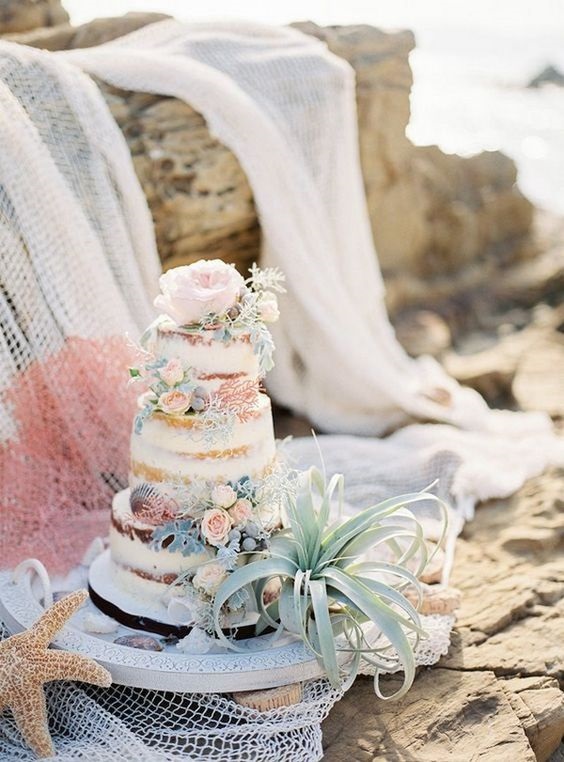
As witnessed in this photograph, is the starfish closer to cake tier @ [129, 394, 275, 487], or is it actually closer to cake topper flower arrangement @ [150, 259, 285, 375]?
cake tier @ [129, 394, 275, 487]

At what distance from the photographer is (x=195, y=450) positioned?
2.32 metres

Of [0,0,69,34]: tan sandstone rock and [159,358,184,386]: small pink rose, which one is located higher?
[0,0,69,34]: tan sandstone rock

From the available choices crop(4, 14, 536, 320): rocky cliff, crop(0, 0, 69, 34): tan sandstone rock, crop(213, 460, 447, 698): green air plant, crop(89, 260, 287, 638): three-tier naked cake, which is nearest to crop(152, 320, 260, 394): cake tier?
crop(89, 260, 287, 638): three-tier naked cake

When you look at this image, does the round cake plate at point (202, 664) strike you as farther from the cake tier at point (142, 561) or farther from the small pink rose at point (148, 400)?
the small pink rose at point (148, 400)

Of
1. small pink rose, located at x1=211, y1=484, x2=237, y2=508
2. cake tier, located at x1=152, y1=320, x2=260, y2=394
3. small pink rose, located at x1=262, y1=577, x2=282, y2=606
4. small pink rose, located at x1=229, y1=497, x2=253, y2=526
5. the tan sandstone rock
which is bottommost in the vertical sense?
small pink rose, located at x1=262, y1=577, x2=282, y2=606

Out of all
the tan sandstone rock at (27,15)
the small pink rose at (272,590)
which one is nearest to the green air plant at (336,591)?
the small pink rose at (272,590)

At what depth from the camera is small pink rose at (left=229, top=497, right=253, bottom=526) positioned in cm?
230

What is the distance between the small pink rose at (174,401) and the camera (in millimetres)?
2260

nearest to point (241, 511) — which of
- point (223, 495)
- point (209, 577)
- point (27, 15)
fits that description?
point (223, 495)

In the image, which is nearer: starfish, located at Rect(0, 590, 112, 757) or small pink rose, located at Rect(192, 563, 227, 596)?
starfish, located at Rect(0, 590, 112, 757)

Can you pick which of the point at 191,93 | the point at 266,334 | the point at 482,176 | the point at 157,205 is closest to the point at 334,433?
the point at 157,205

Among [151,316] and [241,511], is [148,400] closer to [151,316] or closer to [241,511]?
[241,511]

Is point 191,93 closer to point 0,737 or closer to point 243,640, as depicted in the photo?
point 243,640

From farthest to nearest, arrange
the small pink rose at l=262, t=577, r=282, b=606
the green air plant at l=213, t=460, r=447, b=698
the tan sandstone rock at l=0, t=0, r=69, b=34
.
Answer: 1. the tan sandstone rock at l=0, t=0, r=69, b=34
2. the small pink rose at l=262, t=577, r=282, b=606
3. the green air plant at l=213, t=460, r=447, b=698
